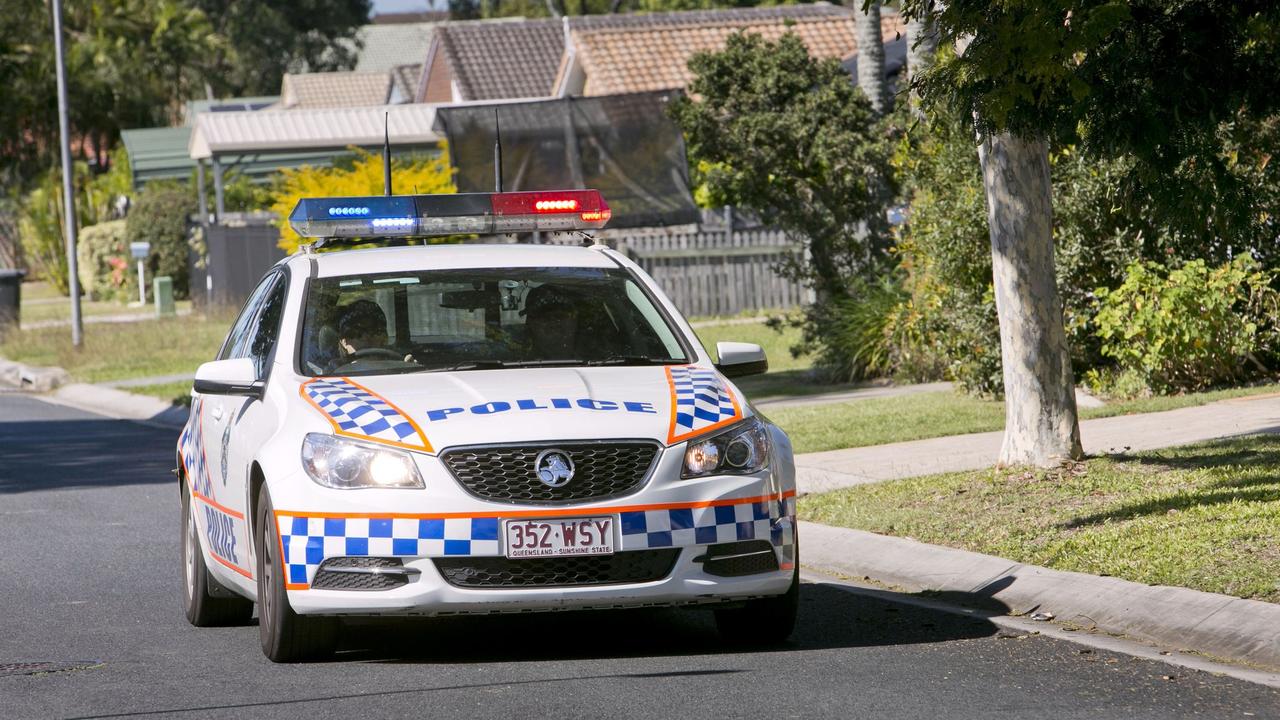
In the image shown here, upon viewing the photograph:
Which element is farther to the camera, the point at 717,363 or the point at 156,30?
the point at 156,30

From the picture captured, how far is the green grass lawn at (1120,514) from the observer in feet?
26.0

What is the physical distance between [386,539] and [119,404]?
1545 cm

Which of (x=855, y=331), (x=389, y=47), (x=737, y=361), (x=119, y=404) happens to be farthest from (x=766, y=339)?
(x=389, y=47)

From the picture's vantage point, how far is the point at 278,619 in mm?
6930

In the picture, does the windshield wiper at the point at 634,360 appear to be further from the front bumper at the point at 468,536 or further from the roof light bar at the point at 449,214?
the front bumper at the point at 468,536

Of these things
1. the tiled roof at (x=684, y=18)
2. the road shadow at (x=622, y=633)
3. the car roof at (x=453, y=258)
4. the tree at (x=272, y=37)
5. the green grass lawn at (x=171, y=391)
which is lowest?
the road shadow at (x=622, y=633)

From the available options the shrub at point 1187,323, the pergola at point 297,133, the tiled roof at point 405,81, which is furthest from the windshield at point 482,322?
the tiled roof at point 405,81

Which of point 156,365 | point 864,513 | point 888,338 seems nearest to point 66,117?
point 156,365

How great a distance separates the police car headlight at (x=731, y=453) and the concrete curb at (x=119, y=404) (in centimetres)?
1257

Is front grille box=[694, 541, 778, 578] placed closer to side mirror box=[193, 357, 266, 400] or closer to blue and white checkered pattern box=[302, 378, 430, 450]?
blue and white checkered pattern box=[302, 378, 430, 450]

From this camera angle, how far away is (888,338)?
59.8 feet

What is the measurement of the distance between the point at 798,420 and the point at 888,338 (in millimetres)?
3428

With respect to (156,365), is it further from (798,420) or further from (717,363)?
(717,363)

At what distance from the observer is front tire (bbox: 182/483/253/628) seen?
817cm
